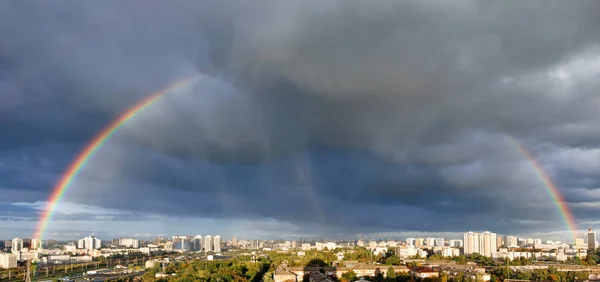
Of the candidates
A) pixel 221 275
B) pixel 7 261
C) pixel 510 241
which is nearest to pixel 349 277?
pixel 221 275

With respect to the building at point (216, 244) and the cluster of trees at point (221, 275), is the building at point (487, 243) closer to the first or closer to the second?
the cluster of trees at point (221, 275)

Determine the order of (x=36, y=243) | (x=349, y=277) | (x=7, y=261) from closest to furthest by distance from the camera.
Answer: (x=349, y=277) → (x=7, y=261) → (x=36, y=243)

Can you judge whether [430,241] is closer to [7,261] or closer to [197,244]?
[197,244]

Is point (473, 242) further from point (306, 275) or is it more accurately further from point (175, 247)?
point (175, 247)

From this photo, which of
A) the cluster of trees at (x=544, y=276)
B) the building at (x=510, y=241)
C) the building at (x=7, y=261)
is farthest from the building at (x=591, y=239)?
the building at (x=7, y=261)

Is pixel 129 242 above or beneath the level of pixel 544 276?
beneath

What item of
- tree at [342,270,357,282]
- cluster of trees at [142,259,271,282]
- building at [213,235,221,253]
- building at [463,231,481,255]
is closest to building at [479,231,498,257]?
building at [463,231,481,255]

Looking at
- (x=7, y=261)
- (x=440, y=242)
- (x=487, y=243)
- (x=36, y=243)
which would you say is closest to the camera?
(x=7, y=261)

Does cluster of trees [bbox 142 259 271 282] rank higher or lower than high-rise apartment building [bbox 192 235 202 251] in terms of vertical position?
higher

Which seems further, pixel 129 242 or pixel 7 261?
pixel 129 242

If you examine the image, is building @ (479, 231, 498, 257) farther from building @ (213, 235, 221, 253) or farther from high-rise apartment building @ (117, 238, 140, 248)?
high-rise apartment building @ (117, 238, 140, 248)
